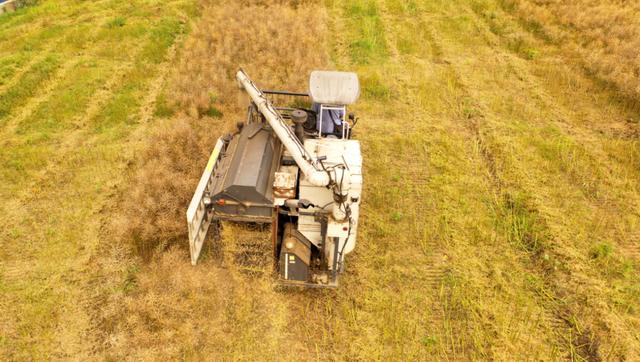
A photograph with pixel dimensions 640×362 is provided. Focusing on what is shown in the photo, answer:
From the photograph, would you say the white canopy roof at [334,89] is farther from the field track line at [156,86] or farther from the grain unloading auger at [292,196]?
the field track line at [156,86]

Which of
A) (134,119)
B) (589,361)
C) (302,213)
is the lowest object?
(589,361)

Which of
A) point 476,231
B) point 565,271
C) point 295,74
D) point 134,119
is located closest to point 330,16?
point 295,74

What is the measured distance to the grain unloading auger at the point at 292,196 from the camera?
711 cm

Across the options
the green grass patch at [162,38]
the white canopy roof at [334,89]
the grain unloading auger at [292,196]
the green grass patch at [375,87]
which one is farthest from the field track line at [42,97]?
the green grass patch at [375,87]

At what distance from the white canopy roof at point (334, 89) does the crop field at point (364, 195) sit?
2.76 m

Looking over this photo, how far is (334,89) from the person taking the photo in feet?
29.7

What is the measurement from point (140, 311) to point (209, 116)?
289 inches

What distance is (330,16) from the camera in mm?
21391

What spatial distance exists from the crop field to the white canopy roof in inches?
108

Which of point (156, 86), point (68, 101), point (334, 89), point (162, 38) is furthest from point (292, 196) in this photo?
point (162, 38)

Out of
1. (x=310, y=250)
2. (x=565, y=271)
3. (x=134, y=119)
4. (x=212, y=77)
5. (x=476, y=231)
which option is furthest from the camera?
(x=212, y=77)

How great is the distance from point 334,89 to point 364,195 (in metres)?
2.90

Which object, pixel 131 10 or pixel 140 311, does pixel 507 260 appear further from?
pixel 131 10

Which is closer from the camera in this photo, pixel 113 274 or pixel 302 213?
pixel 302 213
